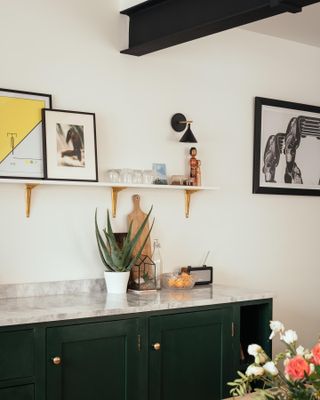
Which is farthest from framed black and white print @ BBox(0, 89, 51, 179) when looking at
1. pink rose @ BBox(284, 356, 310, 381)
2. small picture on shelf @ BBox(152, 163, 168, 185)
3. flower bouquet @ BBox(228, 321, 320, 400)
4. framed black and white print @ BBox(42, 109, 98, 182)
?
pink rose @ BBox(284, 356, 310, 381)

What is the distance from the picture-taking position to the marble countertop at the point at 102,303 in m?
3.13

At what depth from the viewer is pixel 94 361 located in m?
3.28

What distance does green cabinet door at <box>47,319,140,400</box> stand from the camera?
3156 millimetres

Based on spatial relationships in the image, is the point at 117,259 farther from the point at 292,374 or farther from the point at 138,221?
the point at 292,374

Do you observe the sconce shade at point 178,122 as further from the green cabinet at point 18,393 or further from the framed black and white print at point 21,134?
the green cabinet at point 18,393

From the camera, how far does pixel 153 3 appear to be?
150 inches

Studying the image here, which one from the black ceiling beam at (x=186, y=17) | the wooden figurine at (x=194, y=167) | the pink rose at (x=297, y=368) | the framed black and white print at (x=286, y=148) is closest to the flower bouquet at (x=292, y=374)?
the pink rose at (x=297, y=368)

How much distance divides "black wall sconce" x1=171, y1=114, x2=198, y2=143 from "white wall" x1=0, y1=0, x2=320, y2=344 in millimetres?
57

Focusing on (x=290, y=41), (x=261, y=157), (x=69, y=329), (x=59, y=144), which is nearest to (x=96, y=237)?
(x=59, y=144)

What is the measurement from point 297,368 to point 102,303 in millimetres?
1687

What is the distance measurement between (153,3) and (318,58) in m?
1.86

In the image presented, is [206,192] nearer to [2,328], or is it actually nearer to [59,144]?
[59,144]

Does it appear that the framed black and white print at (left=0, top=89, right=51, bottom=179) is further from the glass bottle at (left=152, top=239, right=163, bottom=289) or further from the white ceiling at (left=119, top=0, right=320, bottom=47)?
the white ceiling at (left=119, top=0, right=320, bottom=47)

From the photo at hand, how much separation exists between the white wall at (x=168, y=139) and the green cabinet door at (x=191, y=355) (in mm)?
634
